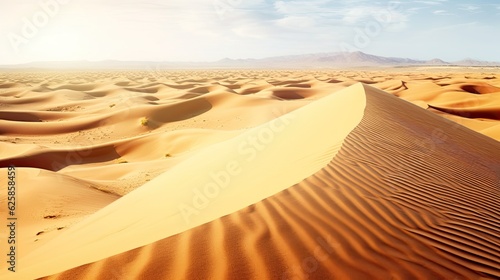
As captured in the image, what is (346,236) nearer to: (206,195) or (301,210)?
(301,210)

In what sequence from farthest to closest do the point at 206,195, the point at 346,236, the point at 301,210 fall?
the point at 206,195
the point at 301,210
the point at 346,236

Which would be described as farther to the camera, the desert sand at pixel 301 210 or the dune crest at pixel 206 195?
the dune crest at pixel 206 195

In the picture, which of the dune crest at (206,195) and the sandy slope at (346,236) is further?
the dune crest at (206,195)

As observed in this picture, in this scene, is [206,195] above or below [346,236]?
below

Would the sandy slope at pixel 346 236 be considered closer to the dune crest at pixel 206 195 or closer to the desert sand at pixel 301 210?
the desert sand at pixel 301 210

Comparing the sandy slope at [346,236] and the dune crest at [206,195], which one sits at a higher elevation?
the sandy slope at [346,236]

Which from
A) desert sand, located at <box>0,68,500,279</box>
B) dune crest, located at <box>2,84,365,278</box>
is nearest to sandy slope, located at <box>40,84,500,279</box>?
desert sand, located at <box>0,68,500,279</box>

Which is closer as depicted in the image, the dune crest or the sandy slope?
the sandy slope

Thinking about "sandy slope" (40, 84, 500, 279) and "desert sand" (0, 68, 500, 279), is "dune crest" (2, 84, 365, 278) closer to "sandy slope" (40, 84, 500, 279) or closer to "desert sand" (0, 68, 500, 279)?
"desert sand" (0, 68, 500, 279)

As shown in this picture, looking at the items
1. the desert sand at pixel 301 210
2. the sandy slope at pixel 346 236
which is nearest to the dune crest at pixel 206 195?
the desert sand at pixel 301 210

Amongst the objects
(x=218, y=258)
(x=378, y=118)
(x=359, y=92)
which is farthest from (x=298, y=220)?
(x=359, y=92)

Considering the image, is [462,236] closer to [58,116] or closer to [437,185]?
[437,185]

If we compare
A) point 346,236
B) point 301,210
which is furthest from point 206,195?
point 346,236

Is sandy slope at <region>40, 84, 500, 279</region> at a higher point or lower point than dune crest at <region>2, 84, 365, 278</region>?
higher
